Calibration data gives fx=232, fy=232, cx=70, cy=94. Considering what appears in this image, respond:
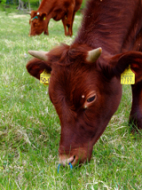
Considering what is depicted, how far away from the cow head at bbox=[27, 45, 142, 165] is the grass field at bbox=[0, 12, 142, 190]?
0.74 feet

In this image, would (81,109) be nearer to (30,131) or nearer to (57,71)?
(57,71)

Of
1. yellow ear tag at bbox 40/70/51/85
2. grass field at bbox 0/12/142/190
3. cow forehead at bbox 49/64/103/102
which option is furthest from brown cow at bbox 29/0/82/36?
cow forehead at bbox 49/64/103/102

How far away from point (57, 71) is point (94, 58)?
1.43 ft

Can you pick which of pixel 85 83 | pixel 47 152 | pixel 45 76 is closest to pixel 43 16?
pixel 45 76

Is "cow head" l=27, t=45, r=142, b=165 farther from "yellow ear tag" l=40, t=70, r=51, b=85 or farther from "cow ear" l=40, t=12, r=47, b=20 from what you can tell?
"cow ear" l=40, t=12, r=47, b=20

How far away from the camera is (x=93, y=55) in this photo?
7.88 ft

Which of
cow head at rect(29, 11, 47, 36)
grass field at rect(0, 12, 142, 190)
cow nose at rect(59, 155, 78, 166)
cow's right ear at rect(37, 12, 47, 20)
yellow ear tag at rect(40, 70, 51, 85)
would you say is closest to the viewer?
grass field at rect(0, 12, 142, 190)

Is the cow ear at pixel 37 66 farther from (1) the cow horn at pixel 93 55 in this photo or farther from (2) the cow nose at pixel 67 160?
(2) the cow nose at pixel 67 160

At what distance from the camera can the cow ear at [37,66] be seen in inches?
118

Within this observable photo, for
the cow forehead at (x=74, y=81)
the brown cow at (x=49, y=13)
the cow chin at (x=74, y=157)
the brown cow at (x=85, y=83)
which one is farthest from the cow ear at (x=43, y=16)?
the cow chin at (x=74, y=157)

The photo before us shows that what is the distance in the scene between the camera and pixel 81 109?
2.41 metres

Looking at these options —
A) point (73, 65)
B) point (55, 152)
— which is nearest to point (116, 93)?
point (73, 65)

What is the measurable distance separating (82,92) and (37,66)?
993 millimetres

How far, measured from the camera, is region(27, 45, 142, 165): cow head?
7.82 ft
